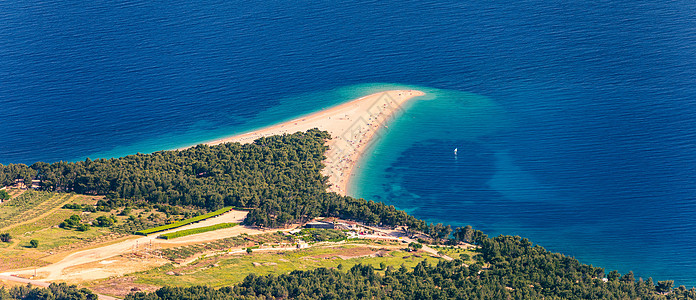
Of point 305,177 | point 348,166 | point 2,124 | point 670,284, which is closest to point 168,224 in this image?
point 305,177

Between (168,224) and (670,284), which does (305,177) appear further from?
(670,284)

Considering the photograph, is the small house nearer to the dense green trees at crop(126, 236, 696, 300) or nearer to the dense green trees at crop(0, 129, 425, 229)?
the dense green trees at crop(0, 129, 425, 229)

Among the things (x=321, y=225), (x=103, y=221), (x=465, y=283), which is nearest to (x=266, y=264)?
(x=321, y=225)

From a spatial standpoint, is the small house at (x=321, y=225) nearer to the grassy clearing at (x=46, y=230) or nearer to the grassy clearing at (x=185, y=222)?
the grassy clearing at (x=185, y=222)

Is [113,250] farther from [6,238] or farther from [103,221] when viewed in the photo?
[6,238]

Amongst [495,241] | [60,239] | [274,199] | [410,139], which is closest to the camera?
[60,239]

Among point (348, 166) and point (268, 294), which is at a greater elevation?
point (348, 166)

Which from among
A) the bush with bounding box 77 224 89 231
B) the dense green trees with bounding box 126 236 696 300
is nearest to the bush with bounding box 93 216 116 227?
the bush with bounding box 77 224 89 231

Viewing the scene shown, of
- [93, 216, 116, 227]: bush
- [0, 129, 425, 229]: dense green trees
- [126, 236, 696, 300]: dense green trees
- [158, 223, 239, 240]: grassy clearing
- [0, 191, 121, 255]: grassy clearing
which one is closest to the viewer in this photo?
[126, 236, 696, 300]: dense green trees
